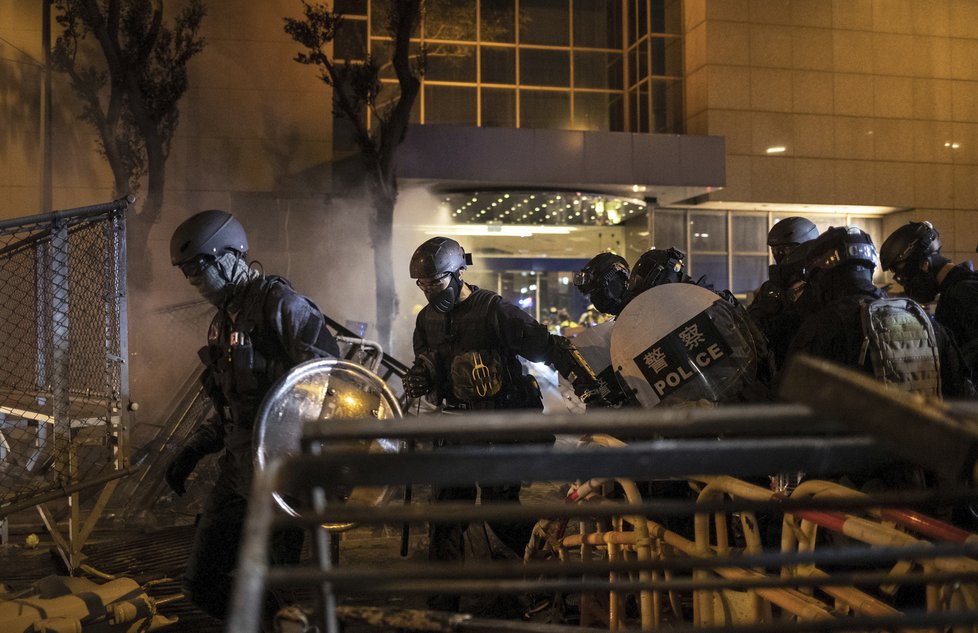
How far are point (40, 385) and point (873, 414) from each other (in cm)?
603

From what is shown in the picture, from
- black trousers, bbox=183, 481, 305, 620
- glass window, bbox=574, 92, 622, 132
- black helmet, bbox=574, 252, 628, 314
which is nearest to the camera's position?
black trousers, bbox=183, 481, 305, 620

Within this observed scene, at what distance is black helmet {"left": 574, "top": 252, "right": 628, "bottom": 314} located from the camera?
537cm

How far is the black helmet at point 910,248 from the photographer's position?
513 cm

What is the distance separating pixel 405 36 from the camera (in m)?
14.6

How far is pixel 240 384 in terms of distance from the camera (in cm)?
372

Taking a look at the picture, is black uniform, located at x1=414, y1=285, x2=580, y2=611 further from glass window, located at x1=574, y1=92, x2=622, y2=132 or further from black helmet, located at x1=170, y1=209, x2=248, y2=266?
glass window, located at x1=574, y1=92, x2=622, y2=132

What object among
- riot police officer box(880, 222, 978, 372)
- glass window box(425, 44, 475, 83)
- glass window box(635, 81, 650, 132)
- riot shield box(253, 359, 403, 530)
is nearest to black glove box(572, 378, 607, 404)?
riot shield box(253, 359, 403, 530)

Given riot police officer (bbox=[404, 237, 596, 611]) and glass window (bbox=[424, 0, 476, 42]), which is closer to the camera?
riot police officer (bbox=[404, 237, 596, 611])

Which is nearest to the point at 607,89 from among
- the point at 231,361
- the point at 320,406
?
the point at 231,361

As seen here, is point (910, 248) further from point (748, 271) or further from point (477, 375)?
point (748, 271)

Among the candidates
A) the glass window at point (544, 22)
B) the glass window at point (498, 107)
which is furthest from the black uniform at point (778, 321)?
the glass window at point (544, 22)

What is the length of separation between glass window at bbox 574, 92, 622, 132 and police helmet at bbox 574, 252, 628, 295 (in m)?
14.2

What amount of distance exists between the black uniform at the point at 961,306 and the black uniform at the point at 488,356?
2314 millimetres

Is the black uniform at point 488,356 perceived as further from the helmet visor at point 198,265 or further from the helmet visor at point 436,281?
the helmet visor at point 198,265
